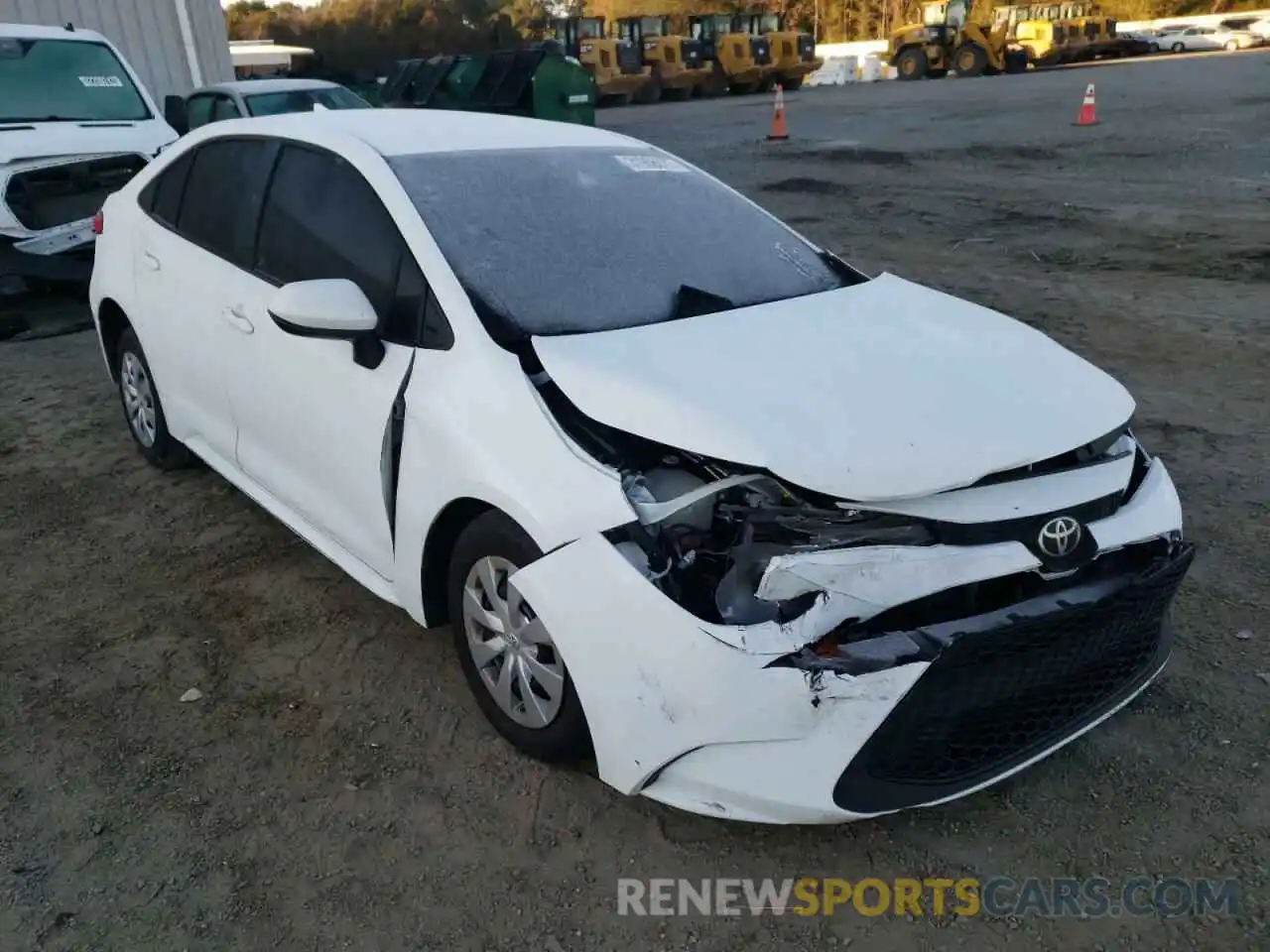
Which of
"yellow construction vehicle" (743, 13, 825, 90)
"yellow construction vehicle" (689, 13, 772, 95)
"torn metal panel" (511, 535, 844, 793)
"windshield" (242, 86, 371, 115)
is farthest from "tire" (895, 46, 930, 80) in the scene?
"torn metal panel" (511, 535, 844, 793)

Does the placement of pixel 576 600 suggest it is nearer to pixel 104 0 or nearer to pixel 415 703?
pixel 415 703

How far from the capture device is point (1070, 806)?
2.59 meters

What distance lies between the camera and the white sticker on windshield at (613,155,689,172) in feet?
12.0

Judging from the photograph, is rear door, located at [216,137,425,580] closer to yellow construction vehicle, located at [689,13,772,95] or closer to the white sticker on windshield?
the white sticker on windshield

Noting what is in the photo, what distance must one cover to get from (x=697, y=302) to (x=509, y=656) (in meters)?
1.19

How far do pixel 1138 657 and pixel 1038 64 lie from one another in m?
40.7

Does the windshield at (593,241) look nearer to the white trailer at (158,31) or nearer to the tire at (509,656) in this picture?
the tire at (509,656)

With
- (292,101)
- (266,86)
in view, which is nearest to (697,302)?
(292,101)

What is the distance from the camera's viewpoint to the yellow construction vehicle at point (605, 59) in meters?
30.5

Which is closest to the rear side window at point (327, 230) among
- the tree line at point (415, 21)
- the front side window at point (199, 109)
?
the front side window at point (199, 109)

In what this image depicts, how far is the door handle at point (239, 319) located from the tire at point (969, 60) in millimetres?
34858

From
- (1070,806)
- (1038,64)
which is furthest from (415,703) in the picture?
(1038,64)

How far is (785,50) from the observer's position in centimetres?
3397

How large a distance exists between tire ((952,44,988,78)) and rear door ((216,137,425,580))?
3474 centimetres
